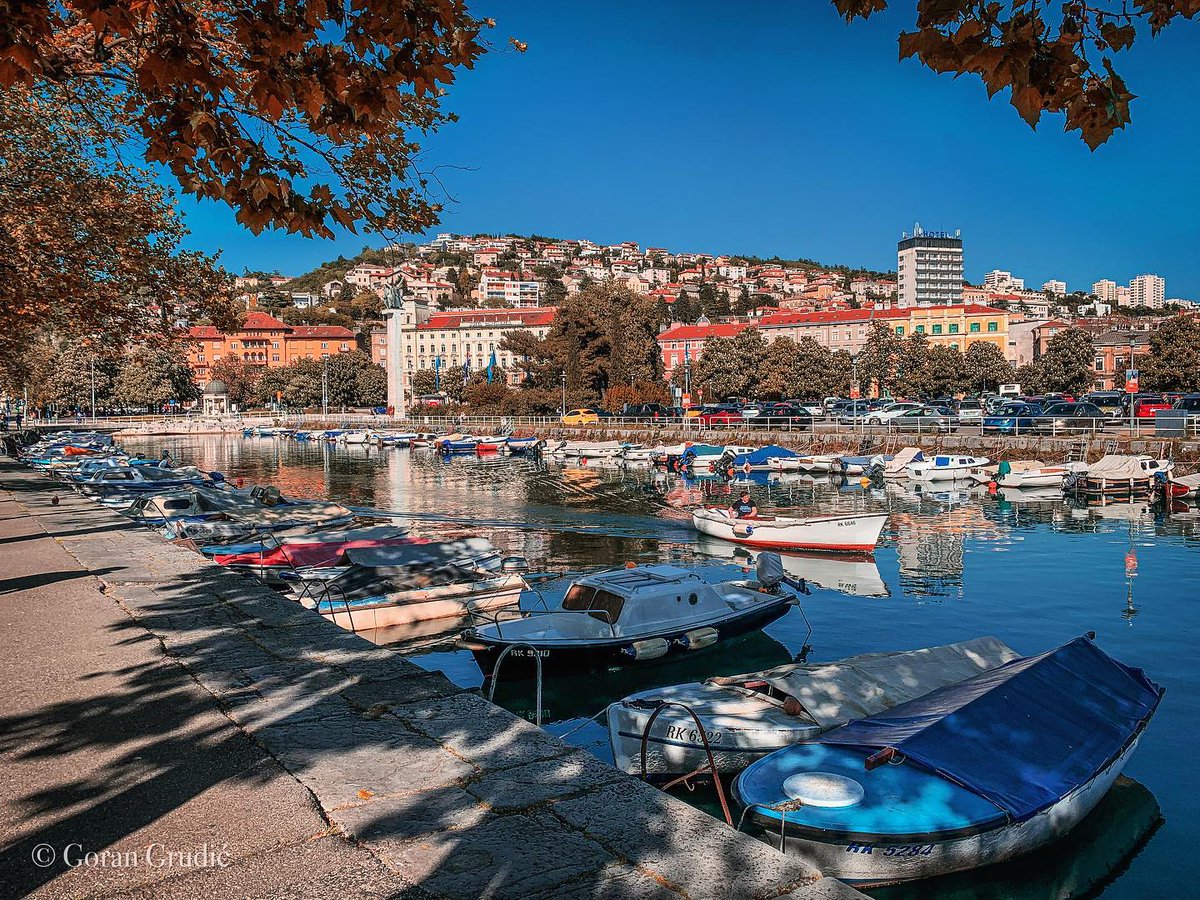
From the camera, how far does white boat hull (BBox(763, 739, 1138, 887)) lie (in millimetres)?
6367

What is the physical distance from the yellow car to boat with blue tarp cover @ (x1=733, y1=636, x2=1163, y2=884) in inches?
2627

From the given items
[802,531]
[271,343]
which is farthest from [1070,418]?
[271,343]

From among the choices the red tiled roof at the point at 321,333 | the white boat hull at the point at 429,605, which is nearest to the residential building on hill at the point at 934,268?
the red tiled roof at the point at 321,333

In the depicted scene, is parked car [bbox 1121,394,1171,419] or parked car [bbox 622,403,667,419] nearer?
parked car [bbox 1121,394,1171,419]

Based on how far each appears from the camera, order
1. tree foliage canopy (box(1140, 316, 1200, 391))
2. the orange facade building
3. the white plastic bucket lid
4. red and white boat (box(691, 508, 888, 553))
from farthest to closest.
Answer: the orange facade building, tree foliage canopy (box(1140, 316, 1200, 391)), red and white boat (box(691, 508, 888, 553)), the white plastic bucket lid

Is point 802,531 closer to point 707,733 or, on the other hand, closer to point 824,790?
point 707,733

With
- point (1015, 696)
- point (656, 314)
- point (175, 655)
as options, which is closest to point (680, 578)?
point (1015, 696)

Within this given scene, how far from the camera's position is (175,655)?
6.56 meters

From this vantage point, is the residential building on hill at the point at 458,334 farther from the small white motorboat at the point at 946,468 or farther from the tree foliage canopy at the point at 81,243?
the tree foliage canopy at the point at 81,243

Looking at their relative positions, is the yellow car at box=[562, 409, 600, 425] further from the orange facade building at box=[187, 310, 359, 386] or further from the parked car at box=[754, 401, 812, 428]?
the orange facade building at box=[187, 310, 359, 386]

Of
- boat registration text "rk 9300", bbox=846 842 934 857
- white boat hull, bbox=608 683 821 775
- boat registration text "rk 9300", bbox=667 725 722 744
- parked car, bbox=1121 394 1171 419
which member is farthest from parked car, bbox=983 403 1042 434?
boat registration text "rk 9300", bbox=846 842 934 857

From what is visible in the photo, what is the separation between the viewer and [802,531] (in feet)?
79.0

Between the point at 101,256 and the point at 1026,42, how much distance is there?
16.7 m

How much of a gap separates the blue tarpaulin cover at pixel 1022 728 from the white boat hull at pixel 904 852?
24cm
